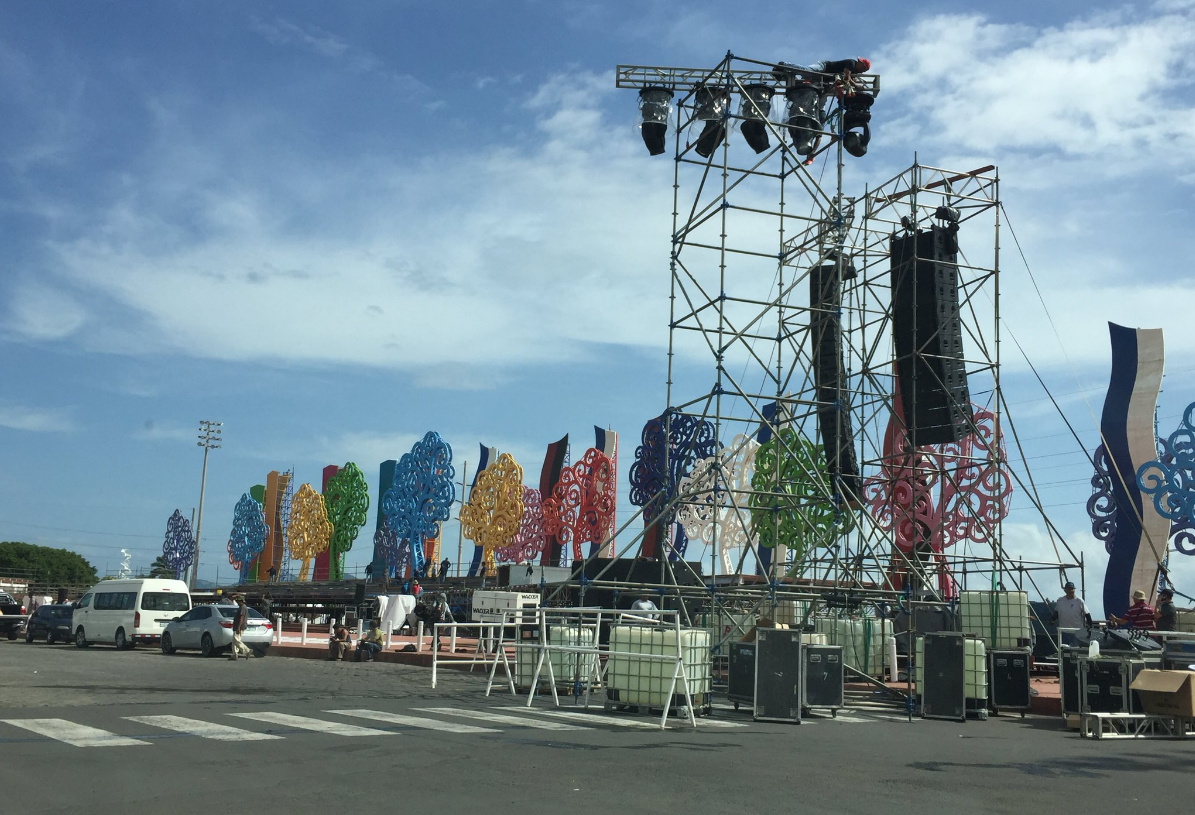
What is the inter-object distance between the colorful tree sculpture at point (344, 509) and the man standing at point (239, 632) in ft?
130

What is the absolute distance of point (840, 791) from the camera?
8.33m

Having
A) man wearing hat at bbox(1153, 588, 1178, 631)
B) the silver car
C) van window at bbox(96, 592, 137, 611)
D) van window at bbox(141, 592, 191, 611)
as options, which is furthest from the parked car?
man wearing hat at bbox(1153, 588, 1178, 631)

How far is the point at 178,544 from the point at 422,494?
4327 centimetres

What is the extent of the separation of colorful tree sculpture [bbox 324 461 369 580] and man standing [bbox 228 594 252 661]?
39.5 meters

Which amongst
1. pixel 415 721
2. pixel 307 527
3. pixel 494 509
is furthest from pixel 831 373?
pixel 307 527

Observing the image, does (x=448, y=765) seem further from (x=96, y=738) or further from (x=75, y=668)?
(x=75, y=668)

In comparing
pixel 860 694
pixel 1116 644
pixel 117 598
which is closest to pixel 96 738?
pixel 860 694

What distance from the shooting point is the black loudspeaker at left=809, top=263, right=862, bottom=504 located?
2139 cm

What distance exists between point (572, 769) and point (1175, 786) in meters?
4.94

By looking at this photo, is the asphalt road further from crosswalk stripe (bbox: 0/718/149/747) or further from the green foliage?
the green foliage

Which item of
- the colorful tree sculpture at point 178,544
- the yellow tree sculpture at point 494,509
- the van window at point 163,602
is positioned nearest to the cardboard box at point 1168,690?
the van window at point 163,602

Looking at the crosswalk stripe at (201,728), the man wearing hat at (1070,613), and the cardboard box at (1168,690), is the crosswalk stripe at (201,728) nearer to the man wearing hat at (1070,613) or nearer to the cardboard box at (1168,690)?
the cardboard box at (1168,690)

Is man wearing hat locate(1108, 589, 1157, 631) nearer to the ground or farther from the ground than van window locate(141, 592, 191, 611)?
farther from the ground

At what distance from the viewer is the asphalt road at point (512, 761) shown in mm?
7562
